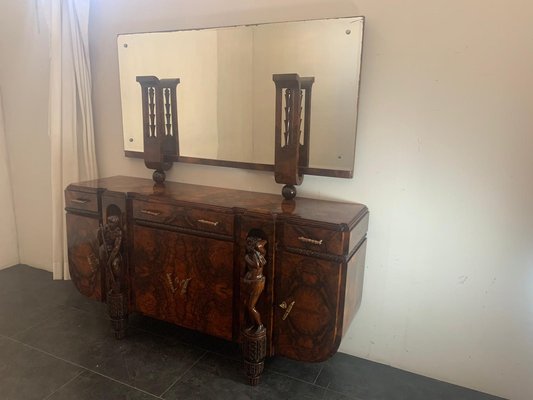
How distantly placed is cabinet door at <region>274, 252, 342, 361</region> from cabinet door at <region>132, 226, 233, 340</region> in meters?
0.26

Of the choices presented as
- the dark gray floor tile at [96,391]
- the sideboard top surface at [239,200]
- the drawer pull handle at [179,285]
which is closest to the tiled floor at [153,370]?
the dark gray floor tile at [96,391]

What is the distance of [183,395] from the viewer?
1737 mm

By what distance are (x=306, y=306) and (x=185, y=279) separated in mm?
617

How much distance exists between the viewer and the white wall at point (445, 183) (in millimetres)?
1597

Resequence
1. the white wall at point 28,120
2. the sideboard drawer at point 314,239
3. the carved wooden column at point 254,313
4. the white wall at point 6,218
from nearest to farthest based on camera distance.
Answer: the sideboard drawer at point 314,239 < the carved wooden column at point 254,313 < the white wall at point 28,120 < the white wall at point 6,218

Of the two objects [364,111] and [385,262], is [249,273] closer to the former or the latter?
[385,262]

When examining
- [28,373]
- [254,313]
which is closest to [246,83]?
[254,313]

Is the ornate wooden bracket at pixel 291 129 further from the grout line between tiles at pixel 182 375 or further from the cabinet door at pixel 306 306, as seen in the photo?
the grout line between tiles at pixel 182 375

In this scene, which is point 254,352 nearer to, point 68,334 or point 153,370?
point 153,370

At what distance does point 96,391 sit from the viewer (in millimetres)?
1743

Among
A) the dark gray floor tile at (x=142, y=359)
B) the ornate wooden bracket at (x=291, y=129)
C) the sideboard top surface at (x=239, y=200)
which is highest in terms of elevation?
the ornate wooden bracket at (x=291, y=129)

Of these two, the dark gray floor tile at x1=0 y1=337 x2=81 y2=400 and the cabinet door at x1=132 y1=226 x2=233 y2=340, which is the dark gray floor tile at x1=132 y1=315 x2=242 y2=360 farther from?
the dark gray floor tile at x1=0 y1=337 x2=81 y2=400

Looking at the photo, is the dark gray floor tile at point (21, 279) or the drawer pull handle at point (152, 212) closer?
the drawer pull handle at point (152, 212)

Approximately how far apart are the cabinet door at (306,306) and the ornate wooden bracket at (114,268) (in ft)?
2.90
